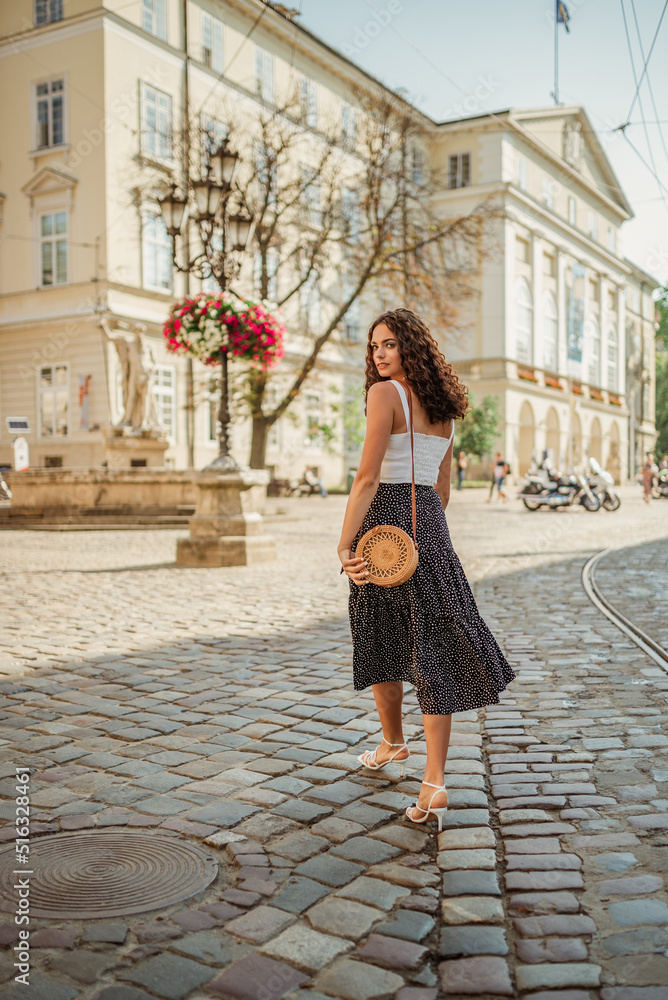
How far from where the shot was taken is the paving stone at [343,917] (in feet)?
8.13

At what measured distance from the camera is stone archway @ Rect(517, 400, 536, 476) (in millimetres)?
52531

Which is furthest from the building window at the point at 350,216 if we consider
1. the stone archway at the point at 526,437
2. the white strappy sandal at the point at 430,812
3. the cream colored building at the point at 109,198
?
the white strappy sandal at the point at 430,812

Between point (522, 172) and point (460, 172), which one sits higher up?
point (522, 172)

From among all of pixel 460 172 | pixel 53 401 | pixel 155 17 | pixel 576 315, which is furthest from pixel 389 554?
pixel 576 315

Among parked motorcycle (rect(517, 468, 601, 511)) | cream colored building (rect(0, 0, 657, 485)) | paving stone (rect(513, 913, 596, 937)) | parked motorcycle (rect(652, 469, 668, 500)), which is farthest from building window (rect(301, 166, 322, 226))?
paving stone (rect(513, 913, 596, 937))

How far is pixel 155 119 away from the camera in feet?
102

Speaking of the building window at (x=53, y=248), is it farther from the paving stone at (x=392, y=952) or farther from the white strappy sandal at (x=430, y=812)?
the paving stone at (x=392, y=952)

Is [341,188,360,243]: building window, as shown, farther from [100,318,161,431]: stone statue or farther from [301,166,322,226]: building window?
[100,318,161,431]: stone statue

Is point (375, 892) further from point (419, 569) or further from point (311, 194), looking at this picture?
point (311, 194)

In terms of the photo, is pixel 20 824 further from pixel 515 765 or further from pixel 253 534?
pixel 253 534

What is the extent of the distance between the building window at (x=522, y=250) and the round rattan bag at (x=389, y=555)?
50.6 metres

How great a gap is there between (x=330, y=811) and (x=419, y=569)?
3.04 feet

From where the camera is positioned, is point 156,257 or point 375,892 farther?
point 156,257

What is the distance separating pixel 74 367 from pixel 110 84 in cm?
887
